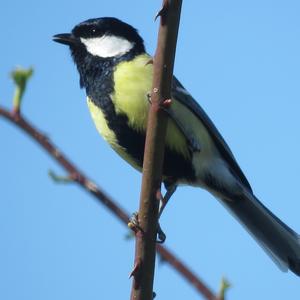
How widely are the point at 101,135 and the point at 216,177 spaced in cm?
76

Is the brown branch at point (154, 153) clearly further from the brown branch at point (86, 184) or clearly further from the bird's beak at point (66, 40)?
the bird's beak at point (66, 40)

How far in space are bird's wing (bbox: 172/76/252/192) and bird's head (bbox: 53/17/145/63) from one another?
15.8 inches

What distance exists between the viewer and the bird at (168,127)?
3311 millimetres

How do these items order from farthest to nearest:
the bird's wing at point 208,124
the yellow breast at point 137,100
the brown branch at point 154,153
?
the bird's wing at point 208,124 < the yellow breast at point 137,100 < the brown branch at point 154,153

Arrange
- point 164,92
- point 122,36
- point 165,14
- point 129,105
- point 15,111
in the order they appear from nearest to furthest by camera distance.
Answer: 1. point 15,111
2. point 165,14
3. point 164,92
4. point 129,105
5. point 122,36

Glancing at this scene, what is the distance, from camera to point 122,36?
3873 millimetres

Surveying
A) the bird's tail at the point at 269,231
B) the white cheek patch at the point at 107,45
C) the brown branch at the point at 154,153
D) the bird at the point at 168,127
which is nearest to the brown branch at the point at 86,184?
the brown branch at the point at 154,153

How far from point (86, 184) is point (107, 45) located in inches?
112

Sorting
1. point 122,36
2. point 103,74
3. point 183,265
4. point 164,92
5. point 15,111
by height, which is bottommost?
point 183,265

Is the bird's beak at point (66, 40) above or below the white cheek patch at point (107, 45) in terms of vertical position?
above

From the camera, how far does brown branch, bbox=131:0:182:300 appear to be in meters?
1.71

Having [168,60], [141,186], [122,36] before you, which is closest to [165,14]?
[168,60]

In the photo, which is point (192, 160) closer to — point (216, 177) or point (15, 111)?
point (216, 177)

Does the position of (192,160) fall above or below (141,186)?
above
